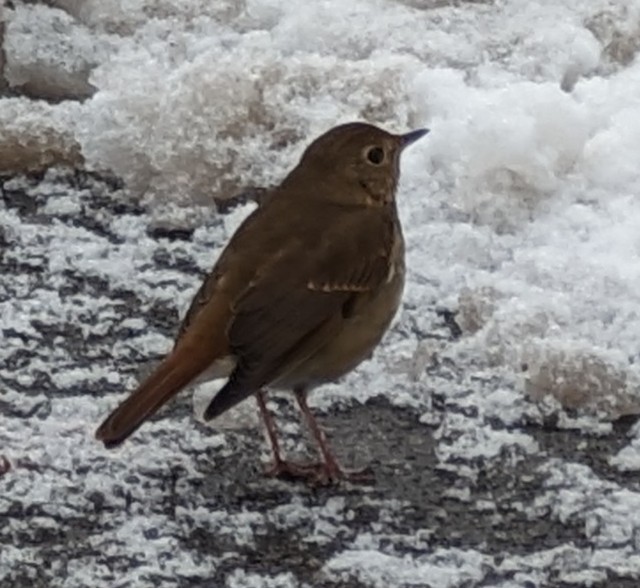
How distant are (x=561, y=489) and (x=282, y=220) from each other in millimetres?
833

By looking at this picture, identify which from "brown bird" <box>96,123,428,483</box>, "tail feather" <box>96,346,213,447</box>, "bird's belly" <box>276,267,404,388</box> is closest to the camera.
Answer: "tail feather" <box>96,346,213,447</box>

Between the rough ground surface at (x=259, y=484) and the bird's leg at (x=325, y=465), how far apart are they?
3 centimetres

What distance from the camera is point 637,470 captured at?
463 centimetres

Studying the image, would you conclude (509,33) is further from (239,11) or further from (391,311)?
(391,311)

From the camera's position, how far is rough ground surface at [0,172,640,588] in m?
4.28

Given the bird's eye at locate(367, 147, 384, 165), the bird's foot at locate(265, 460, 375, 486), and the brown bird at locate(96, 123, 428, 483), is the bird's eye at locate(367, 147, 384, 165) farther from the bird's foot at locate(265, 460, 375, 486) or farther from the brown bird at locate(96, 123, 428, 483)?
the bird's foot at locate(265, 460, 375, 486)

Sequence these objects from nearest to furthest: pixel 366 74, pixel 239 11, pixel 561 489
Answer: pixel 561 489
pixel 366 74
pixel 239 11

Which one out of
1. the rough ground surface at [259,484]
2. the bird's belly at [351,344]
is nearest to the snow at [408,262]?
the rough ground surface at [259,484]

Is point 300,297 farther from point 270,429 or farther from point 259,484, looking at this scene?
point 259,484

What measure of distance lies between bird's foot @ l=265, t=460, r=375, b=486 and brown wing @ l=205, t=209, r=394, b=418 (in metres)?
0.26

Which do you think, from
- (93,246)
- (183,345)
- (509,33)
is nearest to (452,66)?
(509,33)

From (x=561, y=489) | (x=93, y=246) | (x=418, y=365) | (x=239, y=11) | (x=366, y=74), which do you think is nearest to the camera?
(x=561, y=489)

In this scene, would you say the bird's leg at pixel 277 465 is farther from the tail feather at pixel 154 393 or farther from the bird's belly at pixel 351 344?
the tail feather at pixel 154 393

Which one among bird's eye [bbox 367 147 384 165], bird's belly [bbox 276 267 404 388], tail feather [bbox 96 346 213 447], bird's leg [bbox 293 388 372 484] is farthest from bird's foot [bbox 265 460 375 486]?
bird's eye [bbox 367 147 384 165]
